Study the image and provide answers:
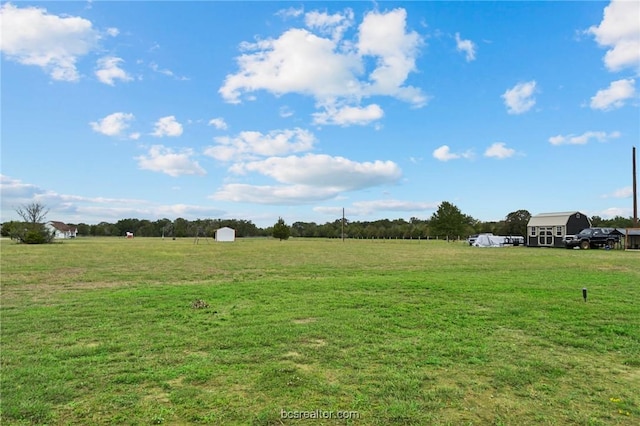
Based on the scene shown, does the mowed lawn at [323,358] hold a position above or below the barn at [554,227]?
below

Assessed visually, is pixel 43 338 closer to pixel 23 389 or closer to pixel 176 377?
pixel 23 389

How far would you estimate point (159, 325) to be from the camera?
5.98 m

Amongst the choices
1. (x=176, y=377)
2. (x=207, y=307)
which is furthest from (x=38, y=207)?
(x=176, y=377)

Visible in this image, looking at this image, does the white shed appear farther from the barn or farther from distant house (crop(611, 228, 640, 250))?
distant house (crop(611, 228, 640, 250))

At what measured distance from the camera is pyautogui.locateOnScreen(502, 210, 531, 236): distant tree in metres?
65.7

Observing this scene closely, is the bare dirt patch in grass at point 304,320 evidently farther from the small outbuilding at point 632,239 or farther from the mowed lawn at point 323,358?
the small outbuilding at point 632,239

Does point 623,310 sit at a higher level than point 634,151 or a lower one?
lower

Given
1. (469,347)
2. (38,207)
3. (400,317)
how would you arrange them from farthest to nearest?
(38,207)
(400,317)
(469,347)

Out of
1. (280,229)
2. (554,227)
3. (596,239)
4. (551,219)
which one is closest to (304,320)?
(596,239)

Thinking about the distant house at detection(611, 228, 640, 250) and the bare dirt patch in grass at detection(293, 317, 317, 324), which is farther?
the distant house at detection(611, 228, 640, 250)

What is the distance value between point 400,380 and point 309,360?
1118 mm

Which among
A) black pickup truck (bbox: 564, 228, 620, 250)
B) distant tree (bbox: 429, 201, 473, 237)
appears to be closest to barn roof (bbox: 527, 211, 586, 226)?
black pickup truck (bbox: 564, 228, 620, 250)

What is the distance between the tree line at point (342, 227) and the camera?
187 ft

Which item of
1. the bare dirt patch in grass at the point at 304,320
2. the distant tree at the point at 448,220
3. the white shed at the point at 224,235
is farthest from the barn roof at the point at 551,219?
the white shed at the point at 224,235
